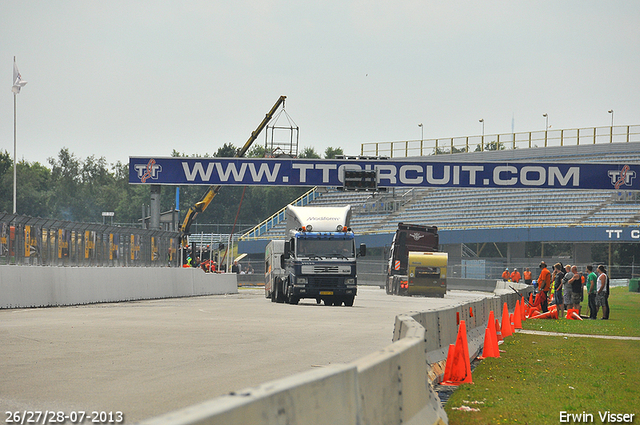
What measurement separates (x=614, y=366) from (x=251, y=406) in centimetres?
1078

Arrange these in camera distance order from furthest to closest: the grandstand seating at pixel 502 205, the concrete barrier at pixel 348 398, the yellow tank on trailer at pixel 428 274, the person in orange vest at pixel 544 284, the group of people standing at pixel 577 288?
the grandstand seating at pixel 502 205 → the yellow tank on trailer at pixel 428 274 → the person in orange vest at pixel 544 284 → the group of people standing at pixel 577 288 → the concrete barrier at pixel 348 398

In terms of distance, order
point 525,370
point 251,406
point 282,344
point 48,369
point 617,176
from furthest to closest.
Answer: point 617,176 → point 282,344 → point 525,370 → point 48,369 → point 251,406

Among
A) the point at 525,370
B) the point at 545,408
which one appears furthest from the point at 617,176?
the point at 545,408

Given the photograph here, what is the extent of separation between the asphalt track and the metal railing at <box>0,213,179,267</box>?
212 centimetres

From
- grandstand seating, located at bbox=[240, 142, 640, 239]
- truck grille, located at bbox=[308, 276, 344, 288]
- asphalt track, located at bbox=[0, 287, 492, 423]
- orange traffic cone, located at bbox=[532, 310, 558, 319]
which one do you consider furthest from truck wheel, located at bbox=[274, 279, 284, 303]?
grandstand seating, located at bbox=[240, 142, 640, 239]

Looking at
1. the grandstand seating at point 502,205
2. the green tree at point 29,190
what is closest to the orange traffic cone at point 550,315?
the grandstand seating at point 502,205

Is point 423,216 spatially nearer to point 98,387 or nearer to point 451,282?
point 451,282

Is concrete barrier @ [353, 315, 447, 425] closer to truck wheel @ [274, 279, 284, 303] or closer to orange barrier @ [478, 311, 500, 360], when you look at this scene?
orange barrier @ [478, 311, 500, 360]

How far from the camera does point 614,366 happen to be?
13.0 metres

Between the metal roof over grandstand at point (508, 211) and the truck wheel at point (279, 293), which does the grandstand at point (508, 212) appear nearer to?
the metal roof over grandstand at point (508, 211)

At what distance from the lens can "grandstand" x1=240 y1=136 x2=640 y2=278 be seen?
60844 millimetres

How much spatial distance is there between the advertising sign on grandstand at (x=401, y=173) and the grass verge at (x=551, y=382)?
23.4 metres

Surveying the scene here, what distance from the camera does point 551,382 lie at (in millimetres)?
10992

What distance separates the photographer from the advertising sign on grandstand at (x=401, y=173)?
4097 centimetres
